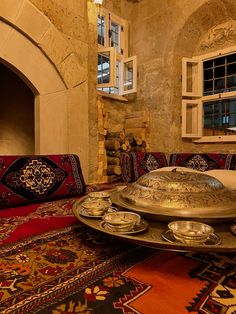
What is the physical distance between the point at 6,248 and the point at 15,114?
138 inches

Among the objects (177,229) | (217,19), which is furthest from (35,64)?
(217,19)

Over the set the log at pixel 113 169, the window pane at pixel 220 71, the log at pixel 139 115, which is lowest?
the log at pixel 113 169

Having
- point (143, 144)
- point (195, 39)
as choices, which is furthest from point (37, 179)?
point (195, 39)

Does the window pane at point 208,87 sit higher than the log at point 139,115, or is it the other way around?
the window pane at point 208,87

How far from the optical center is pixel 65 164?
228 centimetres

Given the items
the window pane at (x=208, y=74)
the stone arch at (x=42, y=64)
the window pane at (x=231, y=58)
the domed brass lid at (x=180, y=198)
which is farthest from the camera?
the window pane at (x=208, y=74)

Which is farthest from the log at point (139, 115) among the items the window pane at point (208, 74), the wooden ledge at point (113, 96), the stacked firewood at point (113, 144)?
the window pane at point (208, 74)

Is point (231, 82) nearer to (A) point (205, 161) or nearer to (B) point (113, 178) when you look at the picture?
(A) point (205, 161)

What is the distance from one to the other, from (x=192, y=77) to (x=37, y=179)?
12.2ft

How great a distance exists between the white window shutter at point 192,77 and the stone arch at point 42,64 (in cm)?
193

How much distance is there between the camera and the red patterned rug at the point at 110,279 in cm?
74

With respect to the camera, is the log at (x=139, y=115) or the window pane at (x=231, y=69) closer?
the window pane at (x=231, y=69)

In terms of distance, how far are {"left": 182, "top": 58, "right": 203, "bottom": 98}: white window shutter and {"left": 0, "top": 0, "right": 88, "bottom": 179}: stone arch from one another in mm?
1934

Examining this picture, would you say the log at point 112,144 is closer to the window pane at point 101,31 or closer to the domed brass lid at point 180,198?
the window pane at point 101,31
